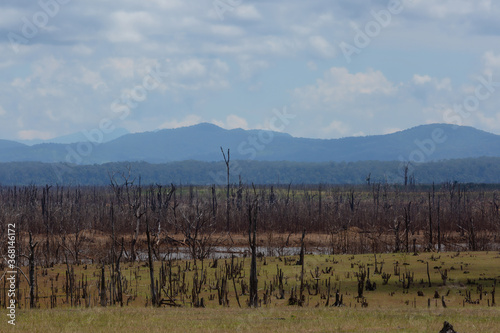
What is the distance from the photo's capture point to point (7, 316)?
16828 mm

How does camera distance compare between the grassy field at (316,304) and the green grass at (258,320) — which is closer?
the green grass at (258,320)

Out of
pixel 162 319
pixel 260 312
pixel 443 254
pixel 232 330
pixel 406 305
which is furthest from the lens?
pixel 443 254

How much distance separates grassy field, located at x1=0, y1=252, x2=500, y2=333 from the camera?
Result: 1512 centimetres

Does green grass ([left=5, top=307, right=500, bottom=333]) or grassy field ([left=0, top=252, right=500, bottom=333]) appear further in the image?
grassy field ([left=0, top=252, right=500, bottom=333])

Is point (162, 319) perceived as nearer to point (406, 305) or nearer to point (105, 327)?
point (105, 327)

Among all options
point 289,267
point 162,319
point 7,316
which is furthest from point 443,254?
point 7,316

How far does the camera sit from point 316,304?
71.6 feet

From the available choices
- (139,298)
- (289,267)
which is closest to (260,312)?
(139,298)

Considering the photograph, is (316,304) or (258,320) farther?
(316,304)

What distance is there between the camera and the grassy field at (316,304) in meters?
15.1

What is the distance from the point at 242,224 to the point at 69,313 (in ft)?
162

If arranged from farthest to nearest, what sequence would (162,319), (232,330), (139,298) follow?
(139,298) < (162,319) < (232,330)

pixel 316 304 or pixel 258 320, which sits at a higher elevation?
pixel 258 320

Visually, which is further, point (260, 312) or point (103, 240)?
point (103, 240)
